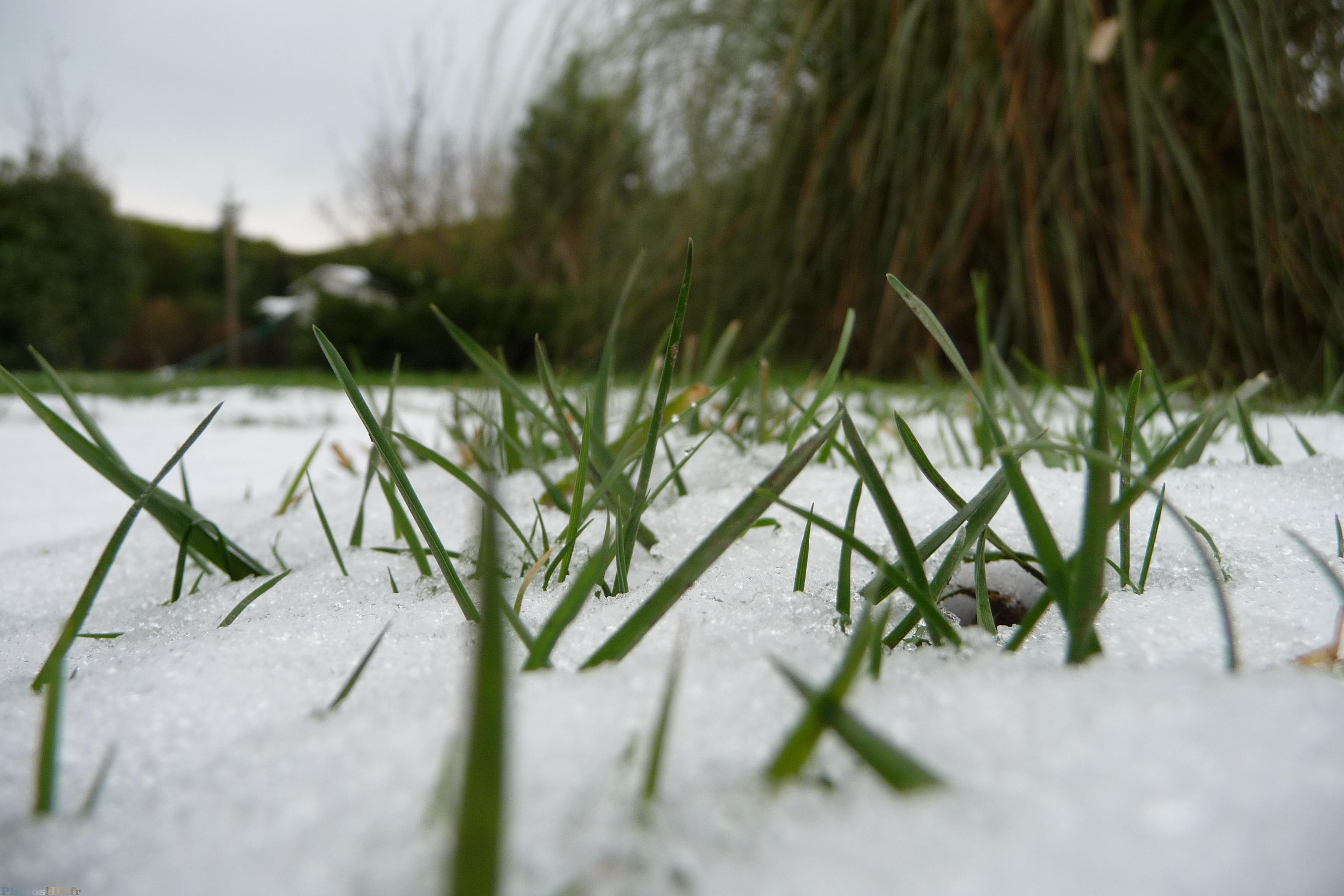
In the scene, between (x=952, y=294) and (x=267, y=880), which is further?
(x=952, y=294)

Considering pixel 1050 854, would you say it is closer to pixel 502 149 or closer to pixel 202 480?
pixel 202 480

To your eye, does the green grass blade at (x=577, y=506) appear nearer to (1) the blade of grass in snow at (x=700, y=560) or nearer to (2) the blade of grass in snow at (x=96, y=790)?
(1) the blade of grass in snow at (x=700, y=560)

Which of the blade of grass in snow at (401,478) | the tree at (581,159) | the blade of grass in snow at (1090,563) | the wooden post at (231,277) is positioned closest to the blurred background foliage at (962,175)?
the tree at (581,159)

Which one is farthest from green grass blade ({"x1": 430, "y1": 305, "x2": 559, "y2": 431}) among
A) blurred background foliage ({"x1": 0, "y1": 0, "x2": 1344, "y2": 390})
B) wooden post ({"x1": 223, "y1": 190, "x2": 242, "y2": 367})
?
wooden post ({"x1": 223, "y1": 190, "x2": 242, "y2": 367})

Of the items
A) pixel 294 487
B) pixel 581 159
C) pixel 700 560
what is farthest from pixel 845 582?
pixel 581 159

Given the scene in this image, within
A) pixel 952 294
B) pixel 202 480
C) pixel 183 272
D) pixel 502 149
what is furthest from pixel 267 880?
pixel 183 272

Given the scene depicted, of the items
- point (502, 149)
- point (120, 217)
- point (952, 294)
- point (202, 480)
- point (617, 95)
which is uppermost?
point (120, 217)
